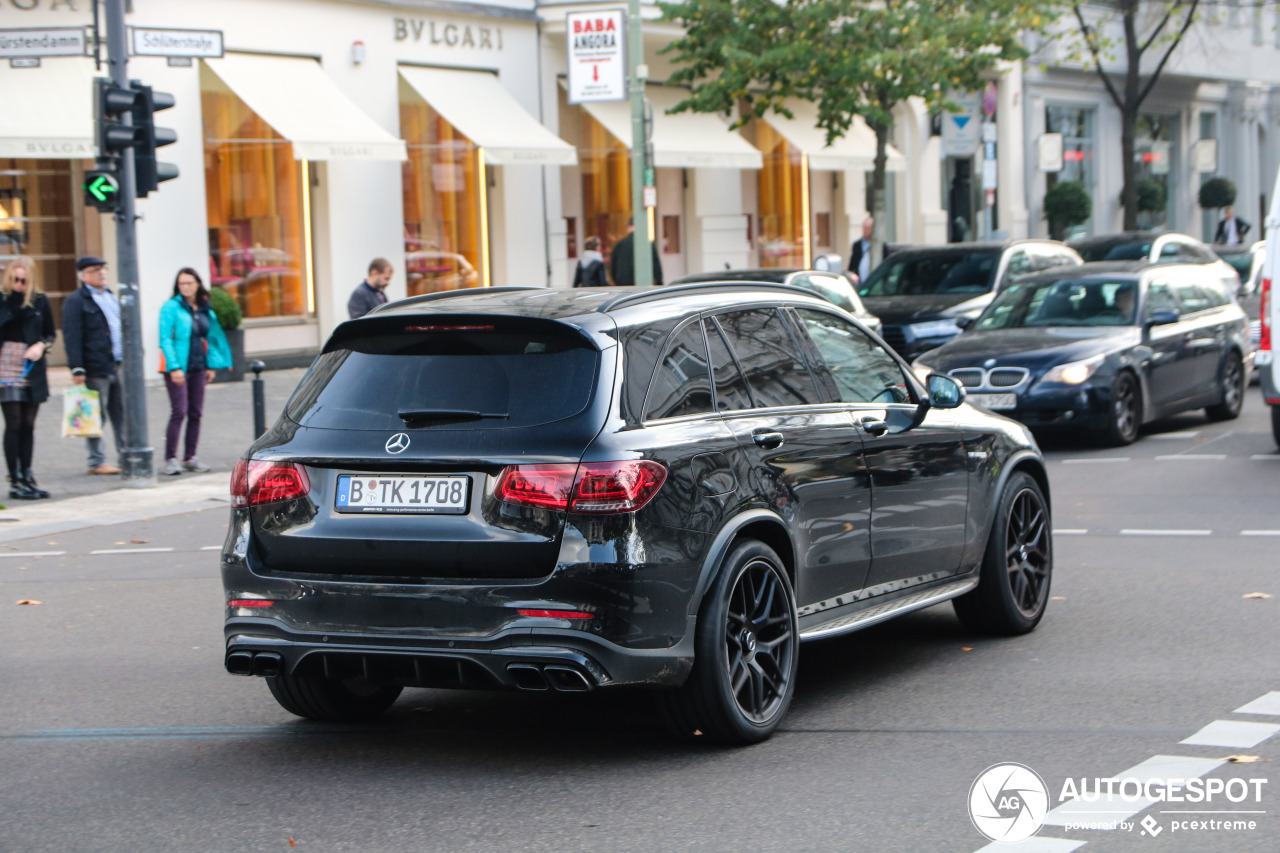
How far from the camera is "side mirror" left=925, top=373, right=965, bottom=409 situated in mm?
7344

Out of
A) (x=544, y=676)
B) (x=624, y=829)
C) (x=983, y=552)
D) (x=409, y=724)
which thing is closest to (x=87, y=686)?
(x=409, y=724)

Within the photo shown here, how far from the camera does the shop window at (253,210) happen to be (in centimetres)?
2295

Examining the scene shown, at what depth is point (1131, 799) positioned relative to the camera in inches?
206

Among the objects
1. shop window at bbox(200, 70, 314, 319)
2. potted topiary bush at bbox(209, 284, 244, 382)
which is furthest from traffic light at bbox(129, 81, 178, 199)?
shop window at bbox(200, 70, 314, 319)

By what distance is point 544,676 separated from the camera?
552 cm

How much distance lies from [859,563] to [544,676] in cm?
170

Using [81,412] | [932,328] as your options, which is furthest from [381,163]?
[81,412]

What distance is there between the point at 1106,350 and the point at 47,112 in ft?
40.3

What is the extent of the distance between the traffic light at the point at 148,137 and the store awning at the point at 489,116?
10404mm

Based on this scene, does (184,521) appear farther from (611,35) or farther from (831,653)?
(611,35)

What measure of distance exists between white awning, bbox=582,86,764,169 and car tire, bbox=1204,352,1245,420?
11.8m

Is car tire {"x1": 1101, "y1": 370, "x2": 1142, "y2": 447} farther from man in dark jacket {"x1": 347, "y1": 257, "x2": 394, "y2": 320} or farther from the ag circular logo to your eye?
the ag circular logo

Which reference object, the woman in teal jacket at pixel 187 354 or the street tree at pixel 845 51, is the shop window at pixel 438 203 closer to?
the street tree at pixel 845 51

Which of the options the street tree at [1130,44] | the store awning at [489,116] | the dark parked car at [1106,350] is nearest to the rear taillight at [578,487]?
the dark parked car at [1106,350]
